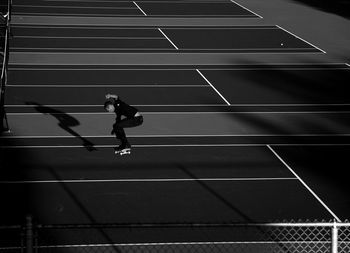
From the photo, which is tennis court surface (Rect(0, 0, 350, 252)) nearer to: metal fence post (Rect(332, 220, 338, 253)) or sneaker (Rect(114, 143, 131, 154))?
sneaker (Rect(114, 143, 131, 154))

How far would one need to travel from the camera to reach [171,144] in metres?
19.6

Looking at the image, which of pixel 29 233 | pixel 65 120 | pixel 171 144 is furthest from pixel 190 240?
pixel 65 120

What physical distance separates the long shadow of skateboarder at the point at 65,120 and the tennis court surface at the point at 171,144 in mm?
69

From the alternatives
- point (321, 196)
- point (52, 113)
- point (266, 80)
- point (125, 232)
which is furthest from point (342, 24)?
point (125, 232)

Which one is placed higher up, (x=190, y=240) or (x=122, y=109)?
(x=122, y=109)

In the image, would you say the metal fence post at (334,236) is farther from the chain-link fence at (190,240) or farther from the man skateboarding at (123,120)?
the man skateboarding at (123,120)

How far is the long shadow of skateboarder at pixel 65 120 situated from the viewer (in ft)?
63.6

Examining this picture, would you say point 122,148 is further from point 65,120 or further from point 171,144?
point 65,120

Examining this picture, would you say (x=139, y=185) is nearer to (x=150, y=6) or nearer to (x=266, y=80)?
(x=266, y=80)

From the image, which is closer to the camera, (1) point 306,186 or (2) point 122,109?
(1) point 306,186

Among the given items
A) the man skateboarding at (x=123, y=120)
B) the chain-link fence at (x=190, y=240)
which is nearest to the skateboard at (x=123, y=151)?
the man skateboarding at (x=123, y=120)

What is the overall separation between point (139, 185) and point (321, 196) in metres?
3.36

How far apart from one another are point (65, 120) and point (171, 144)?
321cm

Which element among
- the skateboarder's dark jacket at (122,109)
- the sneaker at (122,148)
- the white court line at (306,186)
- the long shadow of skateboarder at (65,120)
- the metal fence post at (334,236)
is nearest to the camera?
the metal fence post at (334,236)
